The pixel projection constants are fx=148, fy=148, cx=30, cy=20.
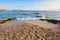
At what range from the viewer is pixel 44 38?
45.4 ft

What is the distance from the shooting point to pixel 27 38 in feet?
44.6

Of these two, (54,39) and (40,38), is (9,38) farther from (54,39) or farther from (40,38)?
(54,39)

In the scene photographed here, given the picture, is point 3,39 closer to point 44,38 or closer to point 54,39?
point 44,38

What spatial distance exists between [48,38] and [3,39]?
13.6ft

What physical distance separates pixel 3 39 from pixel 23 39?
70.3 inches

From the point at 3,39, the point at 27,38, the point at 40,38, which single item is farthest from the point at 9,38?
the point at 40,38

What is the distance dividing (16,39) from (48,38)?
9.84ft

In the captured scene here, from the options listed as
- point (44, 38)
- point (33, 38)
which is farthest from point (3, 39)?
point (44, 38)

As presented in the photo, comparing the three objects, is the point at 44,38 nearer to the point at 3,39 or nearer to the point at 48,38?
the point at 48,38

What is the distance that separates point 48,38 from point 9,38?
3.62 m

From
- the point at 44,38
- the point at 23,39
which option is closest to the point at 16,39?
the point at 23,39

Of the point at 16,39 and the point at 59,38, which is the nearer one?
the point at 16,39

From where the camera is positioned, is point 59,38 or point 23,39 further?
point 59,38

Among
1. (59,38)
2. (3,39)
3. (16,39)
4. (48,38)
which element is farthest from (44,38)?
(3,39)
